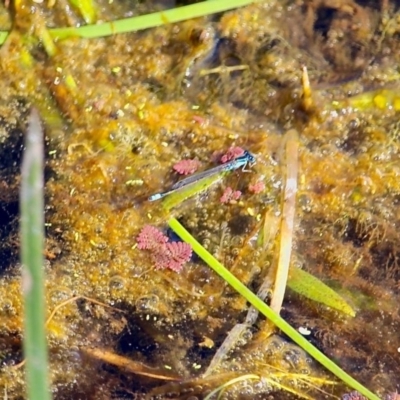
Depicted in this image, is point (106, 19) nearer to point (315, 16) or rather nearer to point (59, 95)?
point (59, 95)

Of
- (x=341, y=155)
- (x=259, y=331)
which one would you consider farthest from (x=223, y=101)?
(x=259, y=331)

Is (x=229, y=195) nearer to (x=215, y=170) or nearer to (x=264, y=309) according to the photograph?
(x=215, y=170)

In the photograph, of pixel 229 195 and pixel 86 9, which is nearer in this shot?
pixel 229 195

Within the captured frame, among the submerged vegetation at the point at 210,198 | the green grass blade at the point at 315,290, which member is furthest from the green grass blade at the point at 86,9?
the green grass blade at the point at 315,290

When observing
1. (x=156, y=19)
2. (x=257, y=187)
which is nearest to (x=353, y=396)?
(x=257, y=187)

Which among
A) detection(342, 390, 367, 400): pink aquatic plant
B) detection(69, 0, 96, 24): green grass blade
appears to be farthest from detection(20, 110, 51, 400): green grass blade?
detection(69, 0, 96, 24): green grass blade

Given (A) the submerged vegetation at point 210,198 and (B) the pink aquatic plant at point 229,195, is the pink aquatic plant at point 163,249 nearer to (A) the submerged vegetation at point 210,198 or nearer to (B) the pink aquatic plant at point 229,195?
(A) the submerged vegetation at point 210,198

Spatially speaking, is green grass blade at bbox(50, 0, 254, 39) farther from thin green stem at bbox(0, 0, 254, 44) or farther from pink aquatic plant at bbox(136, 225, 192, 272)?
pink aquatic plant at bbox(136, 225, 192, 272)
